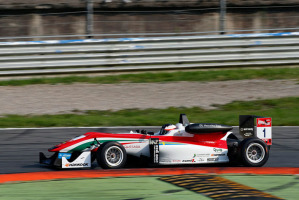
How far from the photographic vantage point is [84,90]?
1433cm

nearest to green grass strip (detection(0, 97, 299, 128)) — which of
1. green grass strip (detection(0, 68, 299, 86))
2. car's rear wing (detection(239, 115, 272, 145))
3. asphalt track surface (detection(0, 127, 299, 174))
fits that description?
asphalt track surface (detection(0, 127, 299, 174))

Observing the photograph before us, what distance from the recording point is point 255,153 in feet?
23.7

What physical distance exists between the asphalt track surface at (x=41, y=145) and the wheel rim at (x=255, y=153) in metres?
0.29

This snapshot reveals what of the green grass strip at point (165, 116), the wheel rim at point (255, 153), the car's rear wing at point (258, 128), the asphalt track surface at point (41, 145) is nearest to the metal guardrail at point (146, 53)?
the green grass strip at point (165, 116)

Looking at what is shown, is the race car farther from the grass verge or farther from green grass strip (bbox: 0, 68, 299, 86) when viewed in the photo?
green grass strip (bbox: 0, 68, 299, 86)

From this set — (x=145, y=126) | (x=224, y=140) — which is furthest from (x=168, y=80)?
(x=224, y=140)

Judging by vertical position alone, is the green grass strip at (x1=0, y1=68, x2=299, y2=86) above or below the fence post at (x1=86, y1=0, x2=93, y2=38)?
below

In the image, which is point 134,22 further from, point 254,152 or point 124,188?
point 124,188

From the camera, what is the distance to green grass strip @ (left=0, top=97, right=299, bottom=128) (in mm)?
11359

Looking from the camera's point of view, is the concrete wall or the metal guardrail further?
the concrete wall

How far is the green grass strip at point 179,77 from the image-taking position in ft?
49.8

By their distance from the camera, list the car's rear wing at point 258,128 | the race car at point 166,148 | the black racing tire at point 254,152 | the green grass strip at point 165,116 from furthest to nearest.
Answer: the green grass strip at point 165,116
the car's rear wing at point 258,128
the black racing tire at point 254,152
the race car at point 166,148

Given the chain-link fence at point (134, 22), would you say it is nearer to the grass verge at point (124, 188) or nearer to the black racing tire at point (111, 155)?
the black racing tire at point (111, 155)

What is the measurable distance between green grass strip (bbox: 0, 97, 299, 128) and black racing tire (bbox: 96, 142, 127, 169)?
4.42m
